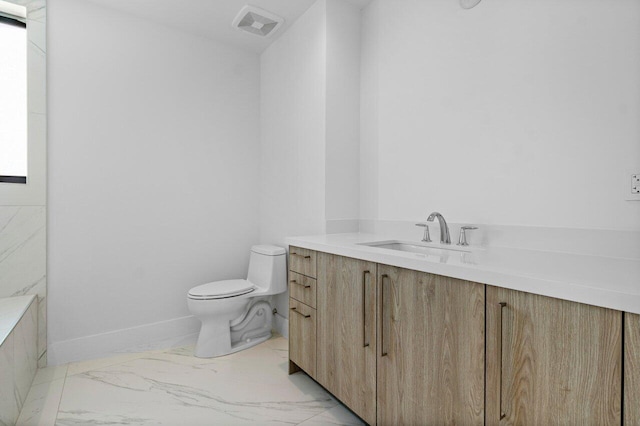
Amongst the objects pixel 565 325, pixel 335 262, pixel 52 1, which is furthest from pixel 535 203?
pixel 52 1

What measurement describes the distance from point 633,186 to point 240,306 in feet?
7.09

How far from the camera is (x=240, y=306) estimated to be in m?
2.31

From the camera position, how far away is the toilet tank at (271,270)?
2.44m

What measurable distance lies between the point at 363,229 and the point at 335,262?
0.76m

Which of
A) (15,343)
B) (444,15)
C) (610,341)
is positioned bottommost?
(15,343)

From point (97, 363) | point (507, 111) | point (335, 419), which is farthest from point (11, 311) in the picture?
point (507, 111)

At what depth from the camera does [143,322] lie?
94.0 inches

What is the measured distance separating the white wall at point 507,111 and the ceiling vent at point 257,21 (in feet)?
2.43

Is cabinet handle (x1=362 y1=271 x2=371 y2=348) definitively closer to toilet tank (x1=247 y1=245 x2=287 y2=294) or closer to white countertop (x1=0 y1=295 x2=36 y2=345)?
toilet tank (x1=247 y1=245 x2=287 y2=294)

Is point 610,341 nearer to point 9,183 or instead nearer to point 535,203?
point 535,203

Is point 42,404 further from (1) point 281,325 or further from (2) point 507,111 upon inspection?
(2) point 507,111

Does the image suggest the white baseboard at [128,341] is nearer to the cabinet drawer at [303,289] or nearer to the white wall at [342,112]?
the cabinet drawer at [303,289]

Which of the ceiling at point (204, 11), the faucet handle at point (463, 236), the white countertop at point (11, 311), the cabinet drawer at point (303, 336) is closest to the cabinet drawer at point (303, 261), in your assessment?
the cabinet drawer at point (303, 336)

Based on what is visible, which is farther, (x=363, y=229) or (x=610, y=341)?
(x=363, y=229)
